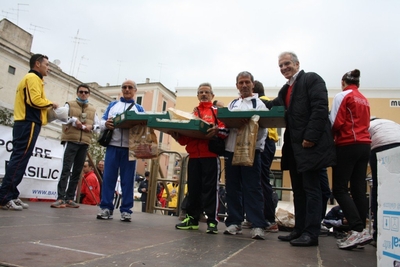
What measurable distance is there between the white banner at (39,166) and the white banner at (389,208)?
6.06 m

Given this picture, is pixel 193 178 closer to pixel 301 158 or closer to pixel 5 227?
pixel 301 158

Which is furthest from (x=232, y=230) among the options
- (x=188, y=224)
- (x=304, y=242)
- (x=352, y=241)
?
(x=352, y=241)

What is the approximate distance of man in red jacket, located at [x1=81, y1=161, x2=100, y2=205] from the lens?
808 centimetres

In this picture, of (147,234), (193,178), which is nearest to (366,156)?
(193,178)

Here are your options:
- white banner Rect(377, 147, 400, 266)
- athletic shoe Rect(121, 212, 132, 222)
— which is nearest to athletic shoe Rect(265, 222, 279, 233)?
athletic shoe Rect(121, 212, 132, 222)

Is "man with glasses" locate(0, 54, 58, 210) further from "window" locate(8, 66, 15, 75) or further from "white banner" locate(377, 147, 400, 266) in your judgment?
"window" locate(8, 66, 15, 75)

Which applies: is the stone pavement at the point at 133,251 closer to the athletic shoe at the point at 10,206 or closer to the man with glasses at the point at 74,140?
the athletic shoe at the point at 10,206

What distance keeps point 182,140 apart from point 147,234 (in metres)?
1.26

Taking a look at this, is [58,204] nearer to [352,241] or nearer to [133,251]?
[133,251]

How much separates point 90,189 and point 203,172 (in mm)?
4979

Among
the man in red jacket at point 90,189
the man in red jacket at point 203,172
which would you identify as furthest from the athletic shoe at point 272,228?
the man in red jacket at point 90,189

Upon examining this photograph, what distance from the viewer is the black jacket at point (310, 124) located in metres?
3.23

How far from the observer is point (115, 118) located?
14.1ft

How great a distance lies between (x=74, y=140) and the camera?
214 inches
